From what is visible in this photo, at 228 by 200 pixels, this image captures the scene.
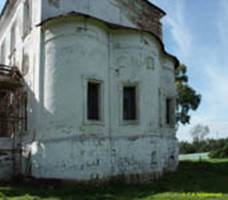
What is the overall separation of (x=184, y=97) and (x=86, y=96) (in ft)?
80.8

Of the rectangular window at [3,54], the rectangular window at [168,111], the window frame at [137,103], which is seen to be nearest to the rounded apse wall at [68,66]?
the window frame at [137,103]

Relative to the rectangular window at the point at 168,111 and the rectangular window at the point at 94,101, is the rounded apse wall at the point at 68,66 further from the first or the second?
the rectangular window at the point at 168,111

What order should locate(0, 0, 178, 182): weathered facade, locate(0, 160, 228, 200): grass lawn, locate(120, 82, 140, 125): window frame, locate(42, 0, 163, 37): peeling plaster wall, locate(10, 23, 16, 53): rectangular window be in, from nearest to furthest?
locate(0, 160, 228, 200): grass lawn, locate(0, 0, 178, 182): weathered facade, locate(120, 82, 140, 125): window frame, locate(42, 0, 163, 37): peeling plaster wall, locate(10, 23, 16, 53): rectangular window

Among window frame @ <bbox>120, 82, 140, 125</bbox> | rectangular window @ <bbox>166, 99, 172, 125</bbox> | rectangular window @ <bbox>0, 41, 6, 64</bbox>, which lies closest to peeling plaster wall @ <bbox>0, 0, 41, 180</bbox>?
window frame @ <bbox>120, 82, 140, 125</bbox>

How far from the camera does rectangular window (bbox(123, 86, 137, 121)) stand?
59.6 feet

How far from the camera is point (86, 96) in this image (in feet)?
54.5

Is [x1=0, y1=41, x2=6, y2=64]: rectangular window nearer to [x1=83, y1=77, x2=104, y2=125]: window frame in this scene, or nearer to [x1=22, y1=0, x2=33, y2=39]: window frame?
[x1=22, y1=0, x2=33, y2=39]: window frame

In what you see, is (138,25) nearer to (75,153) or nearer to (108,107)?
(108,107)

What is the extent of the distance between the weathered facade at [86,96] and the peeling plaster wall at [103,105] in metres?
0.04

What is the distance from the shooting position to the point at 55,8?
1831 centimetres

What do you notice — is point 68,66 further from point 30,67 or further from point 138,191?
point 138,191

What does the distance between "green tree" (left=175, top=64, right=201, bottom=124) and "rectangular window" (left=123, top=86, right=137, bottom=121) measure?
22.0 meters

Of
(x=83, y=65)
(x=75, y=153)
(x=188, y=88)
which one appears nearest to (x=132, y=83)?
(x=83, y=65)

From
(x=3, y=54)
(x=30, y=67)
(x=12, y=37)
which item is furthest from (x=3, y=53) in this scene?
(x=30, y=67)
